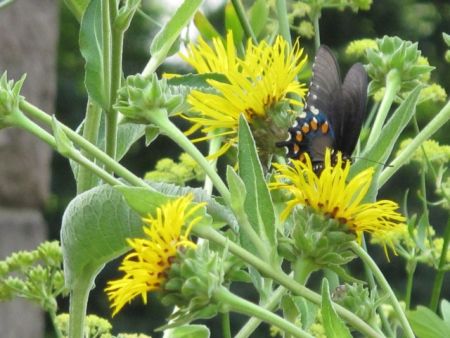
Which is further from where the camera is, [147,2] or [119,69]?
[147,2]

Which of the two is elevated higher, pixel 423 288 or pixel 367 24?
pixel 367 24

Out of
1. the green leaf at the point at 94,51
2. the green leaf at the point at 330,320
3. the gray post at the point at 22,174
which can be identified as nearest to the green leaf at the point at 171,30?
the green leaf at the point at 94,51

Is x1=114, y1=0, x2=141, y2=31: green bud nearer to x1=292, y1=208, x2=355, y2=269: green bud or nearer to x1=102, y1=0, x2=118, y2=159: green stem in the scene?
x1=102, y1=0, x2=118, y2=159: green stem

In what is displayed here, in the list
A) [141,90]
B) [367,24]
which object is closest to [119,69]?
[141,90]

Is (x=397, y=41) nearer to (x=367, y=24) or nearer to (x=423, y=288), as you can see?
(x=423, y=288)

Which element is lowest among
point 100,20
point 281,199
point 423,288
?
point 423,288

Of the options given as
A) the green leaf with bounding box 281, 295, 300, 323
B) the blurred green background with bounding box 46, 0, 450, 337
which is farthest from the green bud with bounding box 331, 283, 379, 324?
the blurred green background with bounding box 46, 0, 450, 337

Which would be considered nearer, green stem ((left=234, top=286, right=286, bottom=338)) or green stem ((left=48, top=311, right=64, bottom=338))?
green stem ((left=234, top=286, right=286, bottom=338))

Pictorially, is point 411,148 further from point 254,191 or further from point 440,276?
point 440,276
